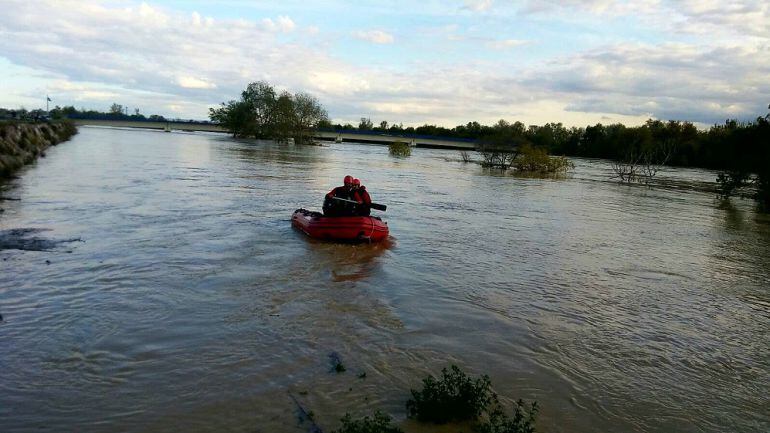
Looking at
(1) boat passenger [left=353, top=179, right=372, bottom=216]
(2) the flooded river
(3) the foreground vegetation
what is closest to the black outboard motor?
(1) boat passenger [left=353, top=179, right=372, bottom=216]

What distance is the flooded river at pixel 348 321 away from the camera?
6.05 metres

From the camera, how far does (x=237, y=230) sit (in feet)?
51.1

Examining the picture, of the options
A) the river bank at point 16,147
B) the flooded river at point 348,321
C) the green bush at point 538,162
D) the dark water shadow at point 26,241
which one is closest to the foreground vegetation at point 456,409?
the flooded river at point 348,321

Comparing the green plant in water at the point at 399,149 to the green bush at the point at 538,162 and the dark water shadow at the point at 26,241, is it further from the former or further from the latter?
the dark water shadow at the point at 26,241

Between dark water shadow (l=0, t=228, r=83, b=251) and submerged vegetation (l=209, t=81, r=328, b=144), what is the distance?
9349 cm

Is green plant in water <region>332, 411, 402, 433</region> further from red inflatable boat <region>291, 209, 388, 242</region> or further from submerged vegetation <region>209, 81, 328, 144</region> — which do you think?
submerged vegetation <region>209, 81, 328, 144</region>

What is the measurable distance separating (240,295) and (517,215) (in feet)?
48.9

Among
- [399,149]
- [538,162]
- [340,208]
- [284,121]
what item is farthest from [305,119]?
[340,208]

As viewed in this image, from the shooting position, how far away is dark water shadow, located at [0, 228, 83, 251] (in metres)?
11.8

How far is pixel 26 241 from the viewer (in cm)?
1227

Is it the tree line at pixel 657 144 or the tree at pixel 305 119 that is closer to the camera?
the tree line at pixel 657 144

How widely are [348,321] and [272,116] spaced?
107171mm

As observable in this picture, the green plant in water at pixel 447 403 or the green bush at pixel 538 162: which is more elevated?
the green bush at pixel 538 162

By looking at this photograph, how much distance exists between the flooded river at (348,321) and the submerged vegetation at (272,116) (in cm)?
8901
